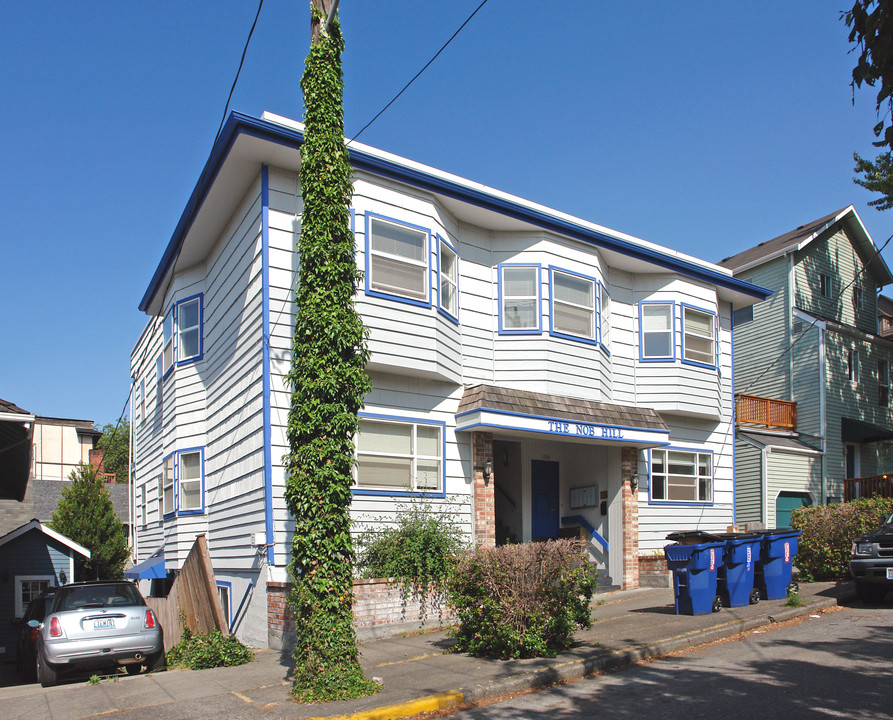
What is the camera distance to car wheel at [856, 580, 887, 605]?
1267 centimetres

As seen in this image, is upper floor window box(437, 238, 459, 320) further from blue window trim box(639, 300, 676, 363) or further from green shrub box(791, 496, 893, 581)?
green shrub box(791, 496, 893, 581)

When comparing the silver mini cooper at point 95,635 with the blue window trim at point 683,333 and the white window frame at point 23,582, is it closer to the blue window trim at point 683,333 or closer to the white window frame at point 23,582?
the white window frame at point 23,582

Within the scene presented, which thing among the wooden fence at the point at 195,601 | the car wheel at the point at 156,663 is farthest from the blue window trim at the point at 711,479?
the car wheel at the point at 156,663

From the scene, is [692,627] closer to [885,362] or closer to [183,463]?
[183,463]

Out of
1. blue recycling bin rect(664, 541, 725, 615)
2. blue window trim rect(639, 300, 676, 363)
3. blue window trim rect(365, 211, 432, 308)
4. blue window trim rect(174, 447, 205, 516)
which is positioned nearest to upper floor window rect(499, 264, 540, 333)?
blue window trim rect(365, 211, 432, 308)

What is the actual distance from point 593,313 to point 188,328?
8.75m

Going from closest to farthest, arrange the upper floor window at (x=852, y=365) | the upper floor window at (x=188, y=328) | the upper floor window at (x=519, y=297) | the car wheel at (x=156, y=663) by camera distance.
A: the car wheel at (x=156, y=663)
the upper floor window at (x=519, y=297)
the upper floor window at (x=188, y=328)
the upper floor window at (x=852, y=365)

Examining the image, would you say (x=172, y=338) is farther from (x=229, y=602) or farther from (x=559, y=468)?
(x=559, y=468)

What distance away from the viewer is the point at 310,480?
8320 mm

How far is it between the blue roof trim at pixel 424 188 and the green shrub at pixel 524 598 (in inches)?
274

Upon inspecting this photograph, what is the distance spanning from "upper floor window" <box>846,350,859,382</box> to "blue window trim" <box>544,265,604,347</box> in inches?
577

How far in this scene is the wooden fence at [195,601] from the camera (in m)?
12.2

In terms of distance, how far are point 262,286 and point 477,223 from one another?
16.1 ft

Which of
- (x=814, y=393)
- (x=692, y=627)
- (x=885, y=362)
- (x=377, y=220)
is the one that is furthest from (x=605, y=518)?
(x=885, y=362)
